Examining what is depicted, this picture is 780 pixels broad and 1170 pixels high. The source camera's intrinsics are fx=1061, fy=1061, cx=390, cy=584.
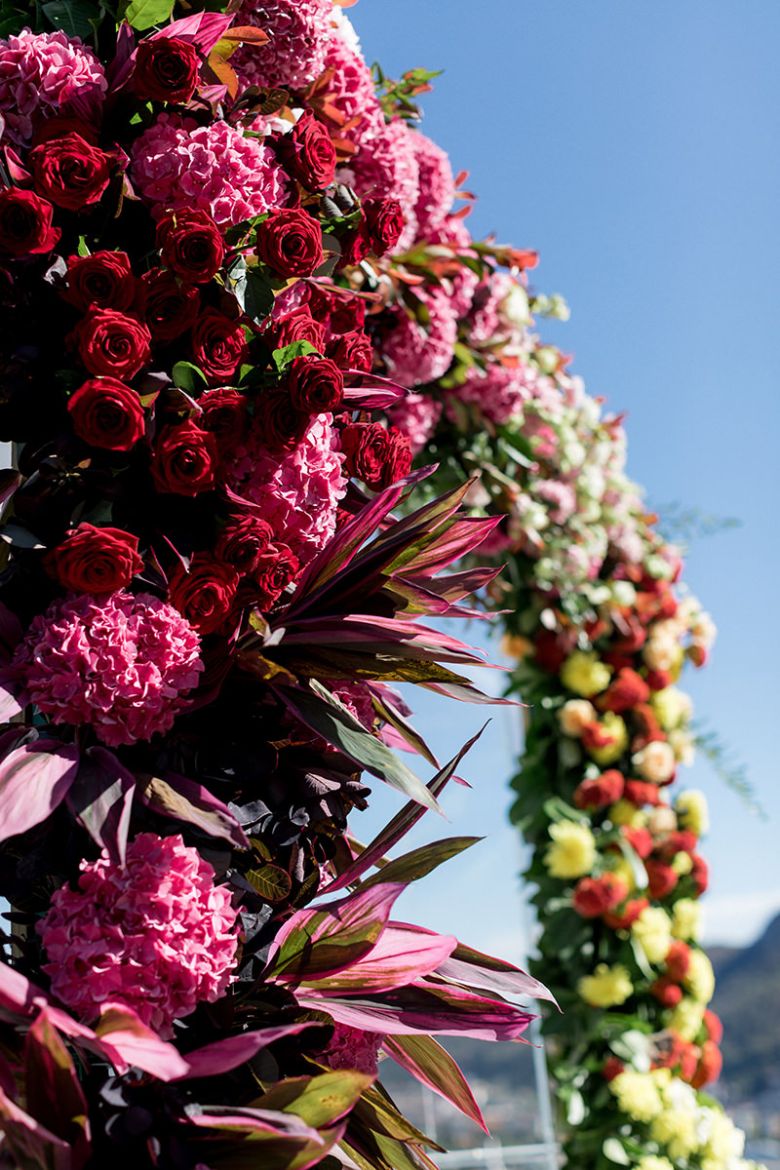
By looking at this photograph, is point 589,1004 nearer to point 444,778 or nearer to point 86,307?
point 444,778

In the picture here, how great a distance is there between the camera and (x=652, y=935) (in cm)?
254

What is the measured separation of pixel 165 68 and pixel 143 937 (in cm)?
62

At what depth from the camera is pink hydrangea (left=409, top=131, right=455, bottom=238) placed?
5.47 ft

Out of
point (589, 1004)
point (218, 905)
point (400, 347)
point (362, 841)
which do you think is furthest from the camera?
point (589, 1004)

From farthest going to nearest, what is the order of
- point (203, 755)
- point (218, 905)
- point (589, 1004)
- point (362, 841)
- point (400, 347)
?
A: 1. point (589, 1004)
2. point (400, 347)
3. point (362, 841)
4. point (203, 755)
5. point (218, 905)

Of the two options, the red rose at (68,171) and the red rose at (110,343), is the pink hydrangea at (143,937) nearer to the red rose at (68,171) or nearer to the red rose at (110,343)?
the red rose at (110,343)

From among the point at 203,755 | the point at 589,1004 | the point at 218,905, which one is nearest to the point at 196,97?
the point at 203,755

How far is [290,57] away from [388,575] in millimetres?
516

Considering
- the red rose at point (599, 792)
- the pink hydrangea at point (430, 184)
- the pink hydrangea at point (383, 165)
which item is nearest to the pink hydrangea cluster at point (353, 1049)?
the pink hydrangea at point (383, 165)

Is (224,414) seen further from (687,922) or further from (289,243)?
(687,922)

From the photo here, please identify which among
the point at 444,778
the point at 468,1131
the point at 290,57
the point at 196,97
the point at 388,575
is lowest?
the point at 468,1131

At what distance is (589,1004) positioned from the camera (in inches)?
98.4

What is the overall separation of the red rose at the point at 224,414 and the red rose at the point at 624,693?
2.10 meters

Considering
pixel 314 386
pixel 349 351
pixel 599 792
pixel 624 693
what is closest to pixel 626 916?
pixel 599 792
